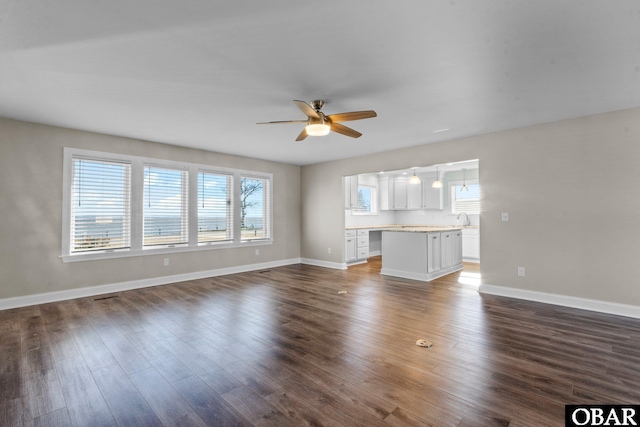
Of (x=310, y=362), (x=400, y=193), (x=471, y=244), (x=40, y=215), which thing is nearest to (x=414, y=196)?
(x=400, y=193)

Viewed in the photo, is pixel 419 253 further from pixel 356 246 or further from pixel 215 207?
pixel 215 207

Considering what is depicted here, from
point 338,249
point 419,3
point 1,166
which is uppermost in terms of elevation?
point 419,3

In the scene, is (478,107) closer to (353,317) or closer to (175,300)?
(353,317)

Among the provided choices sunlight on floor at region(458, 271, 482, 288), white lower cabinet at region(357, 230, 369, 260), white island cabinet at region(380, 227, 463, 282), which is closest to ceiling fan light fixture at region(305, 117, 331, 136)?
white island cabinet at region(380, 227, 463, 282)

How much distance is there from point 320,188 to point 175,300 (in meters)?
4.07

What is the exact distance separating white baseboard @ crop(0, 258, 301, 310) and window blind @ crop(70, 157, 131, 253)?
2.01 ft

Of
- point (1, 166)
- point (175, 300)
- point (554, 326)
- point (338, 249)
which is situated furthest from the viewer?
point (338, 249)

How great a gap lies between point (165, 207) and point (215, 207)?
0.95 meters

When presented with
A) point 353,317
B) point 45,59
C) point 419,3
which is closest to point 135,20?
point 45,59

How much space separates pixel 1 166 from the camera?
3.87 meters

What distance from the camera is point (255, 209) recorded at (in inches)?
267

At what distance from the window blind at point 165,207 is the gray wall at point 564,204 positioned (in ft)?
15.8

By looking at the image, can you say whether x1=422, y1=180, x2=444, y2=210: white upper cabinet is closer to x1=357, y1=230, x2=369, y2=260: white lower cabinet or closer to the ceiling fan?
x1=357, y1=230, x2=369, y2=260: white lower cabinet

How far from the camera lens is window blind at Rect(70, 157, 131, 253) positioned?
4.45m
